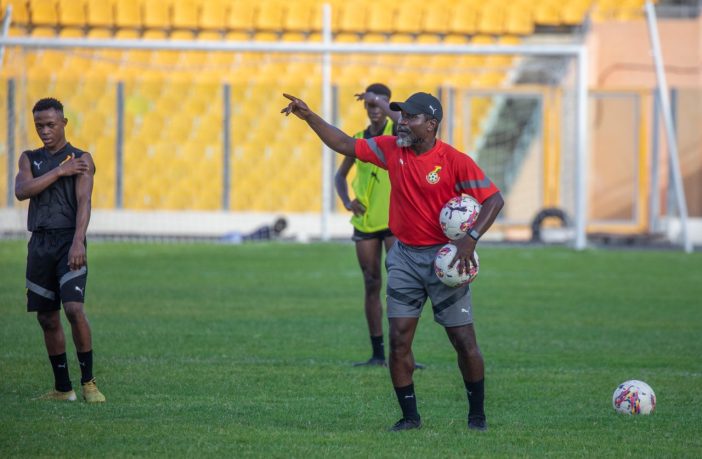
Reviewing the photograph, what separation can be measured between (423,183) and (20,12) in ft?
64.8

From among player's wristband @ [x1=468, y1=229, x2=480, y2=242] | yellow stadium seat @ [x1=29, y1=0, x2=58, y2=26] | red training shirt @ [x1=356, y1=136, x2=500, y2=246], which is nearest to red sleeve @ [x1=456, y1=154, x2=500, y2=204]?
red training shirt @ [x1=356, y1=136, x2=500, y2=246]

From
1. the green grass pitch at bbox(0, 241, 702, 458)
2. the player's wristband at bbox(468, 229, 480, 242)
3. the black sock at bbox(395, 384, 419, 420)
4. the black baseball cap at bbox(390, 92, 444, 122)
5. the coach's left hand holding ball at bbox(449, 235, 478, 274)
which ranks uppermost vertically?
the black baseball cap at bbox(390, 92, 444, 122)

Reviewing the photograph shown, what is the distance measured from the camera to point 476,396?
7.29 m

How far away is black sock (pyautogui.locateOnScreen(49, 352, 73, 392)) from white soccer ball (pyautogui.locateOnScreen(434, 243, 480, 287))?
2901mm

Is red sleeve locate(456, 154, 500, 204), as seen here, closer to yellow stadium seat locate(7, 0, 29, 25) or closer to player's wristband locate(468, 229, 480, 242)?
player's wristband locate(468, 229, 480, 242)

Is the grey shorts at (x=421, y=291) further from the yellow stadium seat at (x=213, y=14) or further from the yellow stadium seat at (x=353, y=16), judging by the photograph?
the yellow stadium seat at (x=213, y=14)

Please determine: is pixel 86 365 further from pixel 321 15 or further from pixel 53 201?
pixel 321 15

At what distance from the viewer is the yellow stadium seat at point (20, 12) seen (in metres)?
24.6

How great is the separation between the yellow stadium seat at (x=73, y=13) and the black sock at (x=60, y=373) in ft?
68.1

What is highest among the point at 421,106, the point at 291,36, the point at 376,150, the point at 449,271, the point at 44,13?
the point at 44,13

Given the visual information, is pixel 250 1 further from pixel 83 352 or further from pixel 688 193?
pixel 83 352

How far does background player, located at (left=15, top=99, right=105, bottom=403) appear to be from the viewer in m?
8.06

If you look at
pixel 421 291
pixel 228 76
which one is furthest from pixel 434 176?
pixel 228 76

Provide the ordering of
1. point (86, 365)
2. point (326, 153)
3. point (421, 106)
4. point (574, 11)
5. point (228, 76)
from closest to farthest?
point (421, 106) < point (86, 365) < point (326, 153) < point (228, 76) < point (574, 11)
